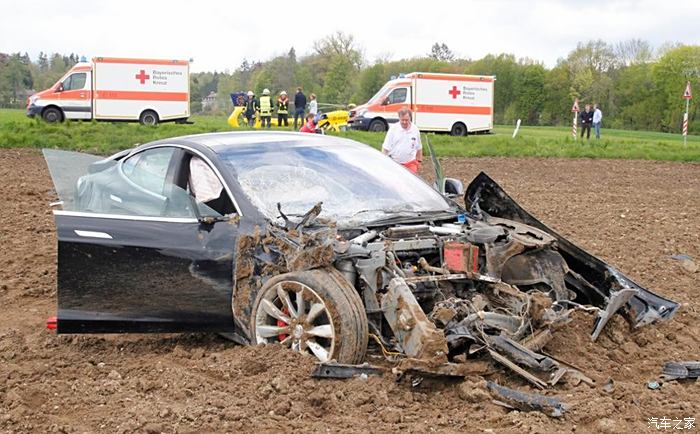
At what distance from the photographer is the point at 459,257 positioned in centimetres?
550

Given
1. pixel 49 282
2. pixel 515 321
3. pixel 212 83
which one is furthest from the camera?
pixel 212 83

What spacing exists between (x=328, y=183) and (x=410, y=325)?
1687mm

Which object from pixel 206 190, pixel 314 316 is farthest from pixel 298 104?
pixel 314 316

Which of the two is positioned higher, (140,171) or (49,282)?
(140,171)

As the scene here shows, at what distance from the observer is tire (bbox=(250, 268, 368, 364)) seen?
486 centimetres

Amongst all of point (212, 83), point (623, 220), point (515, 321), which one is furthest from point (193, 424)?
point (212, 83)

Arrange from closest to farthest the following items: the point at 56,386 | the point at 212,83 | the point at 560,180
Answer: the point at 56,386
the point at 560,180
the point at 212,83

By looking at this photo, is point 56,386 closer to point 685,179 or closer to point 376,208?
point 376,208

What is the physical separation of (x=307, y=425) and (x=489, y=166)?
1752 centimetres

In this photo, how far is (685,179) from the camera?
19031 millimetres

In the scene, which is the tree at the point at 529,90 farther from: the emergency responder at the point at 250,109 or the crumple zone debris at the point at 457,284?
the crumple zone debris at the point at 457,284

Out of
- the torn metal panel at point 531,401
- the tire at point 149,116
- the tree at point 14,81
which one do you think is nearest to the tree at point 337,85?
the tree at point 14,81

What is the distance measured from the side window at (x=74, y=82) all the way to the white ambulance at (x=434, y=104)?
10.4 m

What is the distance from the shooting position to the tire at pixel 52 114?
104 feet
